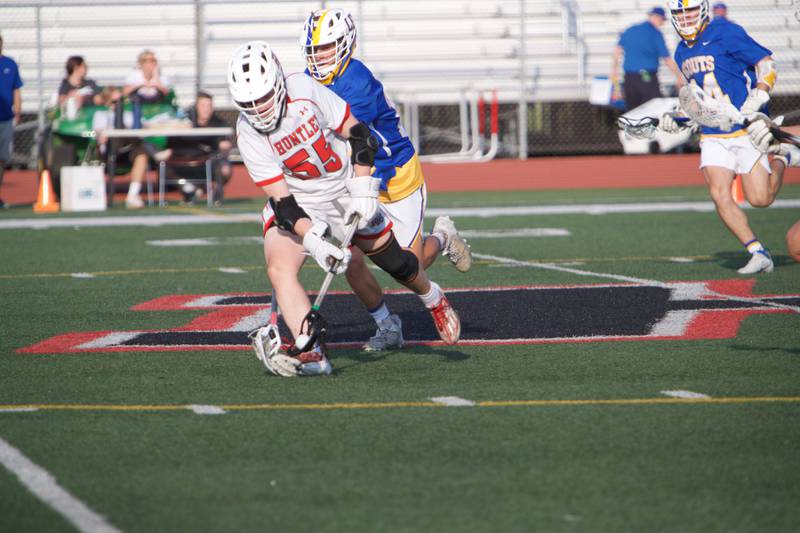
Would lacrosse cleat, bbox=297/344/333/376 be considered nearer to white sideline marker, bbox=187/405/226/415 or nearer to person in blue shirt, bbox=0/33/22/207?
white sideline marker, bbox=187/405/226/415

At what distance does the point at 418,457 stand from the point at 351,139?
80.8 inches

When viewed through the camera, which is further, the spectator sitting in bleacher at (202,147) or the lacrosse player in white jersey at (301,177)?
the spectator sitting in bleacher at (202,147)

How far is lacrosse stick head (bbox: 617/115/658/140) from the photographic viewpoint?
8258 mm

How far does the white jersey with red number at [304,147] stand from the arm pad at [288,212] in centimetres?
11

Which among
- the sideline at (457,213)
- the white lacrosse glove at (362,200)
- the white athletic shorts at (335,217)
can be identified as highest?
the white lacrosse glove at (362,200)

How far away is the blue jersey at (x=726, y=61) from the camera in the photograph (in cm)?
958

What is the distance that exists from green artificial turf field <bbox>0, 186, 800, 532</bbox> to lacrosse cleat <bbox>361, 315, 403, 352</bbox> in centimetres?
9

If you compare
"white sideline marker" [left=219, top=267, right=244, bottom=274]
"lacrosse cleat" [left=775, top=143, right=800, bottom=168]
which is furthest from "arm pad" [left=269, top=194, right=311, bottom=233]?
"white sideline marker" [left=219, top=267, right=244, bottom=274]

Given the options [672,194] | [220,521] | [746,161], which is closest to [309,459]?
[220,521]

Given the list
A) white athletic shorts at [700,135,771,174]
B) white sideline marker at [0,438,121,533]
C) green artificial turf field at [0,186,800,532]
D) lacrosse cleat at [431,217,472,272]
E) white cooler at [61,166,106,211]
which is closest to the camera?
white sideline marker at [0,438,121,533]

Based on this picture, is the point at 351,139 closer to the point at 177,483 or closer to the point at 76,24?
the point at 177,483

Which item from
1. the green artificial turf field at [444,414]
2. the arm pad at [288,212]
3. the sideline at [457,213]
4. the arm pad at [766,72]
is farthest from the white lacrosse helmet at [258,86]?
the sideline at [457,213]

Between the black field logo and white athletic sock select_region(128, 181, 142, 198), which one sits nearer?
the black field logo

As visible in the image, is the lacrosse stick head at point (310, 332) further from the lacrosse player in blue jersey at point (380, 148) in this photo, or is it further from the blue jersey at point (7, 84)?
the blue jersey at point (7, 84)
